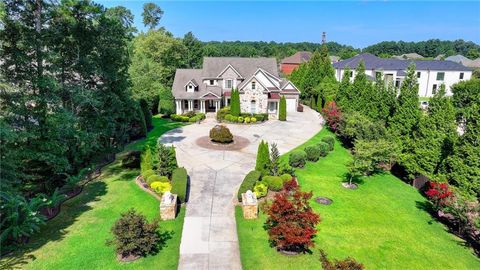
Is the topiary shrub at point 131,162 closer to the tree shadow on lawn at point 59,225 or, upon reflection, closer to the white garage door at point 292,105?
the tree shadow on lawn at point 59,225

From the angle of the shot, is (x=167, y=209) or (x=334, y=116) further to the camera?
(x=334, y=116)

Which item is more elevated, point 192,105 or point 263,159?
point 192,105

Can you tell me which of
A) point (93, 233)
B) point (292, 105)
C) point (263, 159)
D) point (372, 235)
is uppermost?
point (292, 105)

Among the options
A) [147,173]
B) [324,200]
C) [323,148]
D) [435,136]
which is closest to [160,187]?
[147,173]

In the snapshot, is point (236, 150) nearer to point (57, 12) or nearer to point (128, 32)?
point (128, 32)

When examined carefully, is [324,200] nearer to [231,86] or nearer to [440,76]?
[231,86]

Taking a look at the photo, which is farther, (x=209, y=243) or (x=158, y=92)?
(x=158, y=92)

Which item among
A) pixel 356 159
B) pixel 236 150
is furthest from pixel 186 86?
pixel 356 159
